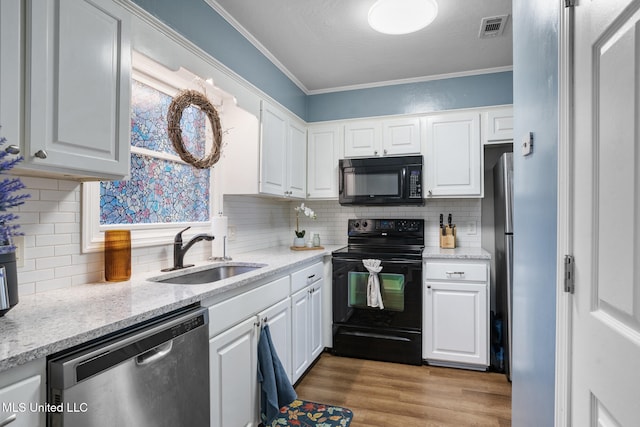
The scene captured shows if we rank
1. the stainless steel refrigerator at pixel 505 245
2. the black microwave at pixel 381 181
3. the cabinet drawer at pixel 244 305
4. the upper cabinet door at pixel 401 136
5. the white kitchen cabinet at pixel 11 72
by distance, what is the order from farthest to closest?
1. the upper cabinet door at pixel 401 136
2. the black microwave at pixel 381 181
3. the stainless steel refrigerator at pixel 505 245
4. the cabinet drawer at pixel 244 305
5. the white kitchen cabinet at pixel 11 72

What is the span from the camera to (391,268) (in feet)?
9.51

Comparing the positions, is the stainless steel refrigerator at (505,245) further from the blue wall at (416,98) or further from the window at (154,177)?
the window at (154,177)

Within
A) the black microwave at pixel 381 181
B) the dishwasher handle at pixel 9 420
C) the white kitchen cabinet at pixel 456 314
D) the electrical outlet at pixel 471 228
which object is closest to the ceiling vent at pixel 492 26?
the black microwave at pixel 381 181

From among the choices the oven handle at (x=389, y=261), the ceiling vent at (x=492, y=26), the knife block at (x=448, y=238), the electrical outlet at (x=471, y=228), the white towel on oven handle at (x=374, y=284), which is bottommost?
the white towel on oven handle at (x=374, y=284)

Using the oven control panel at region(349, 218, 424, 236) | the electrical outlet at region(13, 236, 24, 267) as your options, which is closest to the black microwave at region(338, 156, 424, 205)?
the oven control panel at region(349, 218, 424, 236)

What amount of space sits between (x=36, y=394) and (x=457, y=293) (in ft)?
8.69

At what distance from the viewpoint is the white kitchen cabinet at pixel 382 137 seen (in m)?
3.25

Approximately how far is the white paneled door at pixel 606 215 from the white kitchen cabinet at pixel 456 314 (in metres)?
1.87

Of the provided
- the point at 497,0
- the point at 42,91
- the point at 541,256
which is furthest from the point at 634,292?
the point at 497,0

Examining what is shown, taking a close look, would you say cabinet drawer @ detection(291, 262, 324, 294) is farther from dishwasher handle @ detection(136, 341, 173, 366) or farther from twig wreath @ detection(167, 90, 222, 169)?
dishwasher handle @ detection(136, 341, 173, 366)

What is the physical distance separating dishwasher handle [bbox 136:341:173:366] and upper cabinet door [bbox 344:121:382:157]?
2.54m

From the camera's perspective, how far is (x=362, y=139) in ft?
11.2

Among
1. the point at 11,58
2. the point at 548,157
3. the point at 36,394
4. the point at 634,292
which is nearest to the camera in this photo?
the point at 634,292

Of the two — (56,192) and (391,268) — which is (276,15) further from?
→ (391,268)
